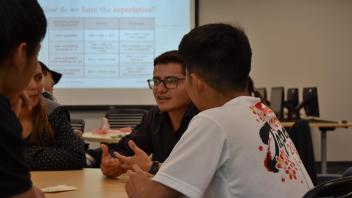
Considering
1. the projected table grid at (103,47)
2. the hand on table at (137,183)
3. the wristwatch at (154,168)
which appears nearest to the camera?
the hand on table at (137,183)

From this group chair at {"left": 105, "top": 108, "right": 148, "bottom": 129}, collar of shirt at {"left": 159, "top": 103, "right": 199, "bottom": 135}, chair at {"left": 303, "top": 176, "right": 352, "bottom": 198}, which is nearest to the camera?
chair at {"left": 303, "top": 176, "right": 352, "bottom": 198}

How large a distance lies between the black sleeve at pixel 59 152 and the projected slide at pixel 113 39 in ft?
14.2

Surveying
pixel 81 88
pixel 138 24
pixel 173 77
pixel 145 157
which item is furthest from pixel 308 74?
pixel 145 157

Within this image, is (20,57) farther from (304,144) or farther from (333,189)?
(304,144)

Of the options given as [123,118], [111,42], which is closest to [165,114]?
[123,118]

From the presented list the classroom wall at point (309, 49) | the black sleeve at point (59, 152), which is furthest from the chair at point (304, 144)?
the classroom wall at point (309, 49)

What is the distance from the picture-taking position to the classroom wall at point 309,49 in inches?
284

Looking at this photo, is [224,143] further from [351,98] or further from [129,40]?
[351,98]

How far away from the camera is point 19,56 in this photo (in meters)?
0.92

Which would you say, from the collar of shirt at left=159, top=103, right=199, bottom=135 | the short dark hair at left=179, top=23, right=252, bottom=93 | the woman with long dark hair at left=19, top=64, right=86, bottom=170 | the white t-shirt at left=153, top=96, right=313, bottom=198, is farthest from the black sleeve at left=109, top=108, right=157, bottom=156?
the white t-shirt at left=153, top=96, right=313, bottom=198

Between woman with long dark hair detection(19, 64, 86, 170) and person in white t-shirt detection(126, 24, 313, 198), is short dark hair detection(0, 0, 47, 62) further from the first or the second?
woman with long dark hair detection(19, 64, 86, 170)

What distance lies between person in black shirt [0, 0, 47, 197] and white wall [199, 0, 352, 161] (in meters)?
6.44

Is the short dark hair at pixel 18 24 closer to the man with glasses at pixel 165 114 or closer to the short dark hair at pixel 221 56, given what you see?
the short dark hair at pixel 221 56

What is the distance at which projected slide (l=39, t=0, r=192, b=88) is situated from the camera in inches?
261
